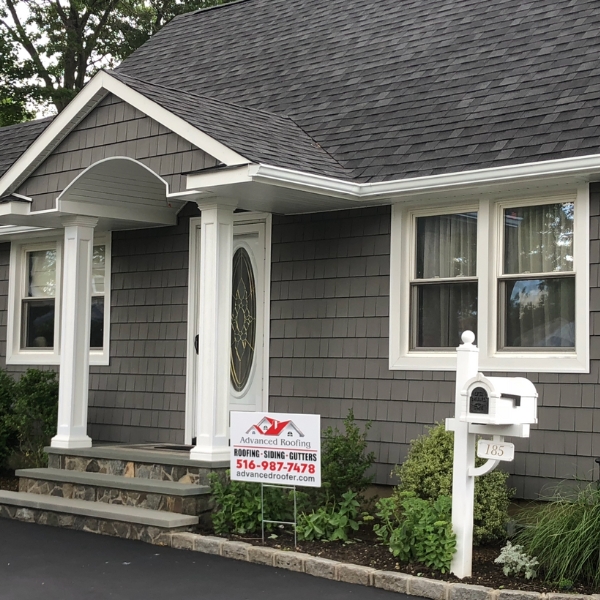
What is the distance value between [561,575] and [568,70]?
465 centimetres

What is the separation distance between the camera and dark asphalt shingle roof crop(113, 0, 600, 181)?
8.44m

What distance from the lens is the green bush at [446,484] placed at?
24.1 feet

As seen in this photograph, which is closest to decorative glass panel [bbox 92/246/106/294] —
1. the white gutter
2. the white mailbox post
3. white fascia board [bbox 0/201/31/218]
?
white fascia board [bbox 0/201/31/218]

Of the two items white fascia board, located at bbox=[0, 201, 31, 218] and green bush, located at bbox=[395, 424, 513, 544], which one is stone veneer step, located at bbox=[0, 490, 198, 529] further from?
white fascia board, located at bbox=[0, 201, 31, 218]

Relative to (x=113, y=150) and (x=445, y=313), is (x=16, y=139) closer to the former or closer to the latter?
(x=113, y=150)

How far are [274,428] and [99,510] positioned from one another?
6.43 ft

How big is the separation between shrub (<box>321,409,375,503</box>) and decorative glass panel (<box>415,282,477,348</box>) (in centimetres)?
104

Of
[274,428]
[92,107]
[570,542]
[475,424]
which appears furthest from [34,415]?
[570,542]

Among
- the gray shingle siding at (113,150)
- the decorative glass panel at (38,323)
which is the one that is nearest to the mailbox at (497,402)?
the gray shingle siding at (113,150)

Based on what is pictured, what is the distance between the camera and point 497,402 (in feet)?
20.6

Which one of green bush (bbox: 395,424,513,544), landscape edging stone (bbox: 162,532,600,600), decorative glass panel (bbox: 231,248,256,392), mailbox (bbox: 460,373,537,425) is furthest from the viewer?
decorative glass panel (bbox: 231,248,256,392)

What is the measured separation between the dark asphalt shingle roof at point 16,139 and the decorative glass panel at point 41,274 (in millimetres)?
1212

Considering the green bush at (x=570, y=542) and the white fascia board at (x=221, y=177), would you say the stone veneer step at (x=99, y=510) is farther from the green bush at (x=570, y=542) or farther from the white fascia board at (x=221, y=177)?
the green bush at (x=570, y=542)

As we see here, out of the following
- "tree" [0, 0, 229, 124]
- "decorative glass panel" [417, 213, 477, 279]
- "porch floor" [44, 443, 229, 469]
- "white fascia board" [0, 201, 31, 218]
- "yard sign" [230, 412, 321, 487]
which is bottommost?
"porch floor" [44, 443, 229, 469]
